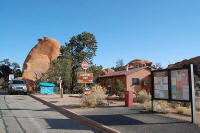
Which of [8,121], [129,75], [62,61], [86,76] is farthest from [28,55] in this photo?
[8,121]

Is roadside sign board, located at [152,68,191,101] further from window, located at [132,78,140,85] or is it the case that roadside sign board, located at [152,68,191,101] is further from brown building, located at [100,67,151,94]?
window, located at [132,78,140,85]

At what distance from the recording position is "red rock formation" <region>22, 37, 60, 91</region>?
6278 centimetres

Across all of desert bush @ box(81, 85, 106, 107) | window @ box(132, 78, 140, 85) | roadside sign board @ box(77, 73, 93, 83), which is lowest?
desert bush @ box(81, 85, 106, 107)

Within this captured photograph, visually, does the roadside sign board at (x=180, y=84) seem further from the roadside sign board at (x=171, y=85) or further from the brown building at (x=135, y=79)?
the brown building at (x=135, y=79)

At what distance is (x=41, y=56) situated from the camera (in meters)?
66.9

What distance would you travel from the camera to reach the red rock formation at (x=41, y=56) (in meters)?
62.8

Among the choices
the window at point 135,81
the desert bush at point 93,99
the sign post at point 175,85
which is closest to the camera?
the sign post at point 175,85

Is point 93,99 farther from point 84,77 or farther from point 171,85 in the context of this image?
point 171,85

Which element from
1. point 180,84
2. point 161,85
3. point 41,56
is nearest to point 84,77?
point 161,85

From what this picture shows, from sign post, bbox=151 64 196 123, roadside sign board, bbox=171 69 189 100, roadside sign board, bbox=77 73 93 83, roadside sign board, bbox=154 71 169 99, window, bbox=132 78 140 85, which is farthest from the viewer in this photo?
window, bbox=132 78 140 85

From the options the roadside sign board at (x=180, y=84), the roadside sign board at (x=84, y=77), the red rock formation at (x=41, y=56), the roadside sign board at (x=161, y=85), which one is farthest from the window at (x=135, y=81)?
the red rock formation at (x=41, y=56)

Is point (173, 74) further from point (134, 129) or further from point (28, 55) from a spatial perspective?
point (28, 55)

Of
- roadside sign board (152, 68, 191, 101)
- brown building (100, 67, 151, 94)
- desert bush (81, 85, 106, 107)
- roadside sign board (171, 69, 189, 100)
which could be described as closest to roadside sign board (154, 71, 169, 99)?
roadside sign board (152, 68, 191, 101)

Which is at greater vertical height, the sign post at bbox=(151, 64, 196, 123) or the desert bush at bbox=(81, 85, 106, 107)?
the sign post at bbox=(151, 64, 196, 123)
